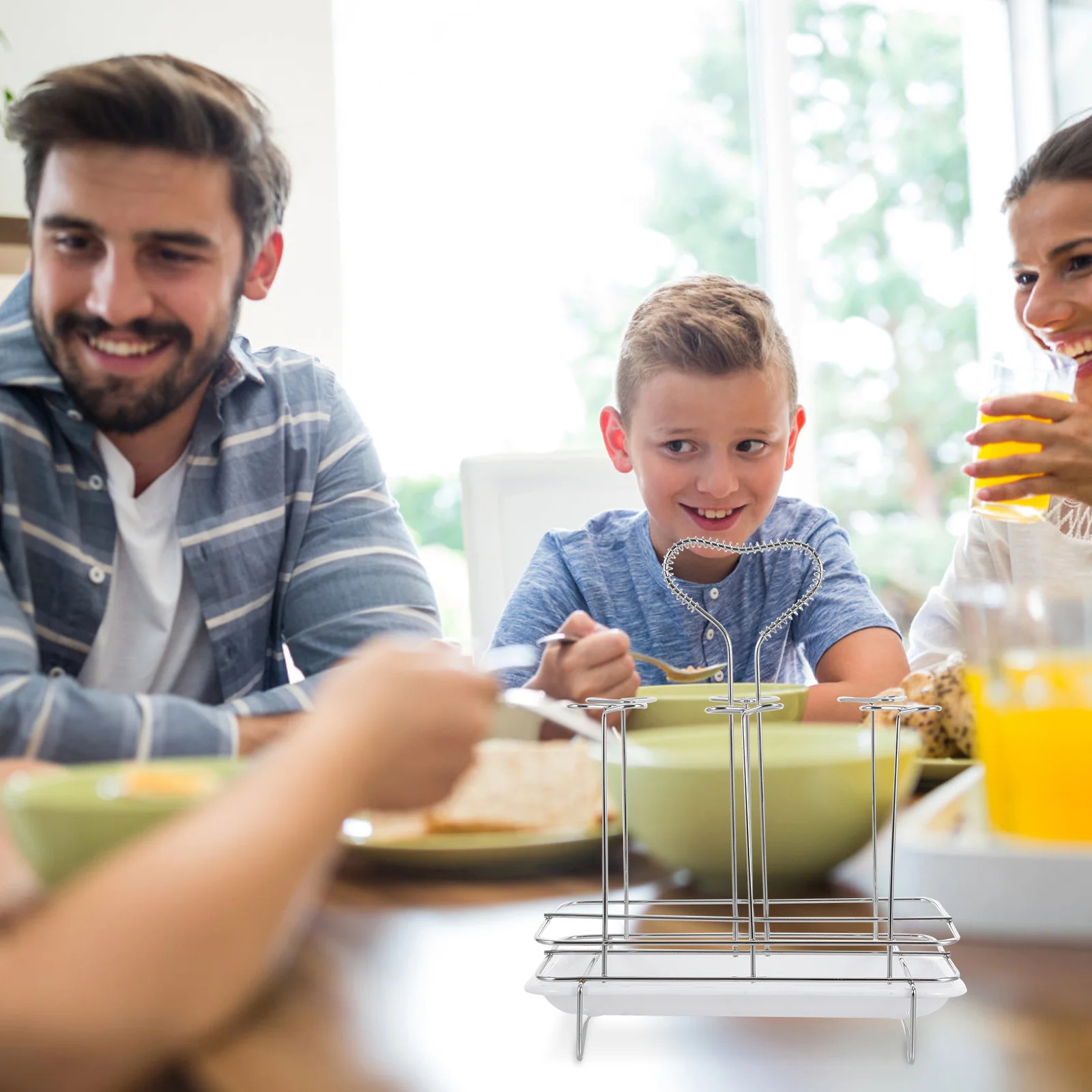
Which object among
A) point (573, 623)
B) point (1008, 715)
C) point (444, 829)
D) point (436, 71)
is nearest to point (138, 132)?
point (573, 623)

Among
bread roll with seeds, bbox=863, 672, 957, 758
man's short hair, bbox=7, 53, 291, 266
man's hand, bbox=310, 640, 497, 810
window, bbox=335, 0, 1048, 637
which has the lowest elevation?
bread roll with seeds, bbox=863, 672, 957, 758

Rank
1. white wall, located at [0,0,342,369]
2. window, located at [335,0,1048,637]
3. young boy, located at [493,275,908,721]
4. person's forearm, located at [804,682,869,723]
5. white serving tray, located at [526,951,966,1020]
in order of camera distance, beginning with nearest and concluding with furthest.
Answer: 1. white serving tray, located at [526,951,966,1020]
2. person's forearm, located at [804,682,869,723]
3. young boy, located at [493,275,908,721]
4. white wall, located at [0,0,342,369]
5. window, located at [335,0,1048,637]

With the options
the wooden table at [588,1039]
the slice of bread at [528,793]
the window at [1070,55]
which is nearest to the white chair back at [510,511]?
the slice of bread at [528,793]

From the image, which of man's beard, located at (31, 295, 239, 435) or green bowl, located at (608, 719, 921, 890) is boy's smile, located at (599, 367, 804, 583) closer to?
man's beard, located at (31, 295, 239, 435)

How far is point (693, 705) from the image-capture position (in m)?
0.81

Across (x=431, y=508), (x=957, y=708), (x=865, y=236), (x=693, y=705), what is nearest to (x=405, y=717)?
(x=693, y=705)

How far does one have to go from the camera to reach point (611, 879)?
63 centimetres

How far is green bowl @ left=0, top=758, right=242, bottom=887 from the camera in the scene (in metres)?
0.39

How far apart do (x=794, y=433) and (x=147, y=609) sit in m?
0.99

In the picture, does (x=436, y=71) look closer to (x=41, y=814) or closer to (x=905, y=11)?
(x=905, y=11)

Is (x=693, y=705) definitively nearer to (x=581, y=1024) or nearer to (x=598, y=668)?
(x=598, y=668)

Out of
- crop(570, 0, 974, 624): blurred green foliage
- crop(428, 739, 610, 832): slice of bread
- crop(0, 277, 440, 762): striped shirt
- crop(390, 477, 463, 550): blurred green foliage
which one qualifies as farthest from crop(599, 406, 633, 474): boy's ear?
crop(570, 0, 974, 624): blurred green foliage

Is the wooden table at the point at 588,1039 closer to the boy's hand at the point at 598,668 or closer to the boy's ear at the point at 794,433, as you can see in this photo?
the boy's hand at the point at 598,668

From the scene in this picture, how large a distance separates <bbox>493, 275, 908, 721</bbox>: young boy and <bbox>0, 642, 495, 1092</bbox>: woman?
1110 mm
